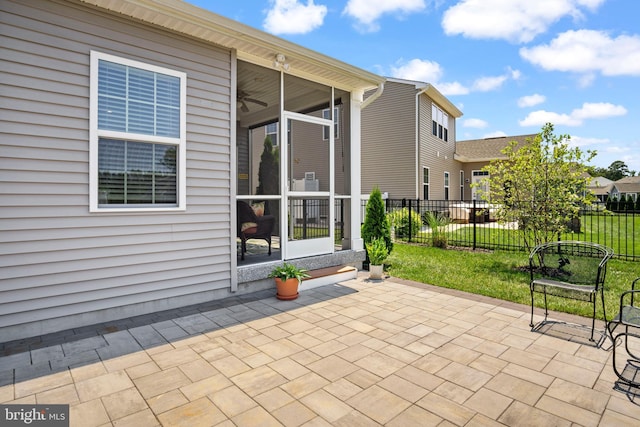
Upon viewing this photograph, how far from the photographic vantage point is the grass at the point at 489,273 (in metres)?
4.27

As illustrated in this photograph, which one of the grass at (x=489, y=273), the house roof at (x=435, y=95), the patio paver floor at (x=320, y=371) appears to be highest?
the house roof at (x=435, y=95)

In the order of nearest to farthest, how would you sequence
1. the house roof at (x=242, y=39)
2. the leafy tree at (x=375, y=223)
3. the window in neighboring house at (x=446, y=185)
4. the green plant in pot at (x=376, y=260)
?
the house roof at (x=242, y=39), the green plant in pot at (x=376, y=260), the leafy tree at (x=375, y=223), the window in neighboring house at (x=446, y=185)

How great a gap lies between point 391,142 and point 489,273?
29.6 feet

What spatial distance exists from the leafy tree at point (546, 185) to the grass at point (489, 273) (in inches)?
32.6

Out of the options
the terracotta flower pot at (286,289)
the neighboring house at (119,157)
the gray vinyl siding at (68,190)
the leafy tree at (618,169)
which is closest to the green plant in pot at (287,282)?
the terracotta flower pot at (286,289)

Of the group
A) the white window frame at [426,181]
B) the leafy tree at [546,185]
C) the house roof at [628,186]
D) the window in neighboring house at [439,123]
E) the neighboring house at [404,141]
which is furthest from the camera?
the house roof at [628,186]

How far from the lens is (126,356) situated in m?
2.71

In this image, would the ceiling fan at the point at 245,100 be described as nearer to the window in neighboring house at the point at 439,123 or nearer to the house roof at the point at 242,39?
the house roof at the point at 242,39

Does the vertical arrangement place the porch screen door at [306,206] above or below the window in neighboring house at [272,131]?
below

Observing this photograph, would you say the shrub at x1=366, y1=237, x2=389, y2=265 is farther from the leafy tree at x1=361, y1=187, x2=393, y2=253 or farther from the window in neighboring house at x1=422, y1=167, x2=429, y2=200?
the window in neighboring house at x1=422, y1=167, x2=429, y2=200

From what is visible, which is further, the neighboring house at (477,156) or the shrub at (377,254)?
the neighboring house at (477,156)

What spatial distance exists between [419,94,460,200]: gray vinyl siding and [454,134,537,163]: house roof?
1005 millimetres

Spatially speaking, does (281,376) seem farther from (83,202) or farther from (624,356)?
(624,356)

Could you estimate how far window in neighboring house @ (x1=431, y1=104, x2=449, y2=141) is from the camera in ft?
49.1
